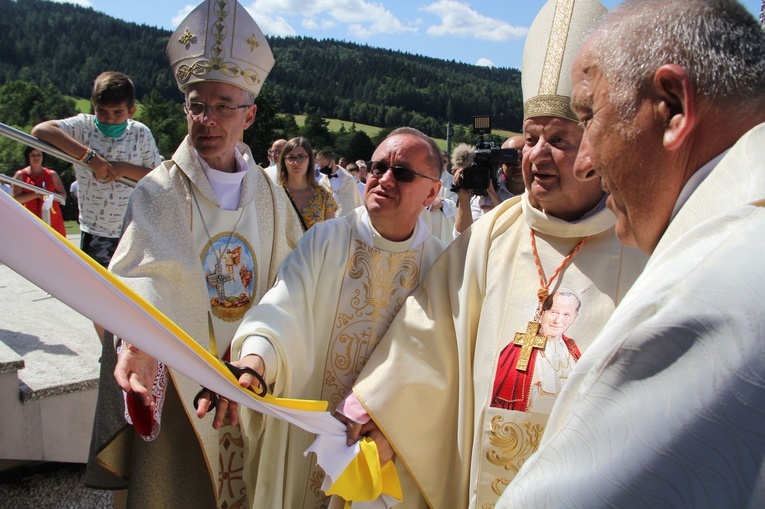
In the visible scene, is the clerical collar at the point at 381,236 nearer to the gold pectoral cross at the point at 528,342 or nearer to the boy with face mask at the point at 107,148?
A: the gold pectoral cross at the point at 528,342

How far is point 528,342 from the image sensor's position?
2252 mm

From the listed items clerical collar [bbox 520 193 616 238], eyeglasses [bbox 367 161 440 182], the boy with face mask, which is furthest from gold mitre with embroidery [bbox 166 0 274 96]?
clerical collar [bbox 520 193 616 238]

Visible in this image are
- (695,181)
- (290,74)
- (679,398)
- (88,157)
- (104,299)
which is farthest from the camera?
(290,74)

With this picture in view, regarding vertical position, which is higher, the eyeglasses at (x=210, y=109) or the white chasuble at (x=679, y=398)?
the eyeglasses at (x=210, y=109)

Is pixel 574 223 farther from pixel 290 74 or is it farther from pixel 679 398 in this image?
pixel 290 74

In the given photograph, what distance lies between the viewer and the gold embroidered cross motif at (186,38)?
3.05 meters

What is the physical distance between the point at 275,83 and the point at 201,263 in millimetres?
92649

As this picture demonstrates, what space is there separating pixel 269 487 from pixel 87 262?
51.5 inches

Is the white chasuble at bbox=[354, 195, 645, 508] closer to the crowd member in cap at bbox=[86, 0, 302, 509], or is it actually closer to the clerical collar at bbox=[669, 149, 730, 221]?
the crowd member in cap at bbox=[86, 0, 302, 509]

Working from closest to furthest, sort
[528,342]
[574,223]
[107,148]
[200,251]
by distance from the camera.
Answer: [528,342] < [574,223] < [200,251] < [107,148]

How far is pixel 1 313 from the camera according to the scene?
5254 millimetres

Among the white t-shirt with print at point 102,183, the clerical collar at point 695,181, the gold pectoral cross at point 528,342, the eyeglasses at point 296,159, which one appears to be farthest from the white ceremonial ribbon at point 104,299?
the eyeglasses at point 296,159

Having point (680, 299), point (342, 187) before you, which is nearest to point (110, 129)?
point (680, 299)

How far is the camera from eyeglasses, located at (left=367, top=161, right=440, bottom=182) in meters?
2.68
